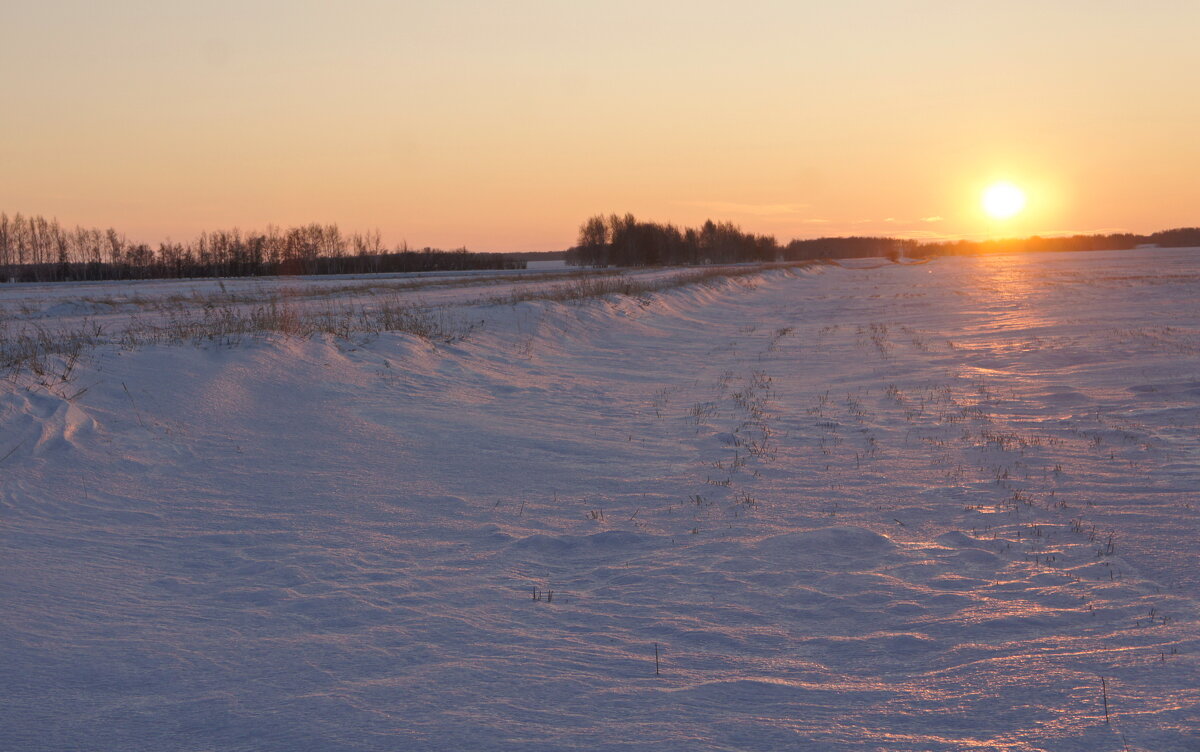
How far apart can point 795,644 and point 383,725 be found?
2242mm

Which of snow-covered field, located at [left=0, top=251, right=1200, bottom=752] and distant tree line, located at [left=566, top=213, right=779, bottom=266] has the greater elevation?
distant tree line, located at [left=566, top=213, right=779, bottom=266]

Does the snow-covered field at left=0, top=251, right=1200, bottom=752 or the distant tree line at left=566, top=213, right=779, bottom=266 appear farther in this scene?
the distant tree line at left=566, top=213, right=779, bottom=266

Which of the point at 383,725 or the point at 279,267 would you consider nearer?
the point at 383,725

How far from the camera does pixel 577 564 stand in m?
5.90

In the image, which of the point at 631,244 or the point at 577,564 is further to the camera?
the point at 631,244

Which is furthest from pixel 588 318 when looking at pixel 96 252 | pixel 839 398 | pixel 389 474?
pixel 96 252

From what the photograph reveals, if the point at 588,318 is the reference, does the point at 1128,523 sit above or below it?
below

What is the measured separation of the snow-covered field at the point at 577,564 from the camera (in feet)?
12.4

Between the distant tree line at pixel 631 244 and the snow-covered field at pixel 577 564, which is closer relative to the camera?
the snow-covered field at pixel 577 564

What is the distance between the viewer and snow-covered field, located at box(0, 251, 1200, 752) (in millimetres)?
3775

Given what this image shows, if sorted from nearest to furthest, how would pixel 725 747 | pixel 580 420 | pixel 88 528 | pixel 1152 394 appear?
pixel 725 747 → pixel 88 528 → pixel 580 420 → pixel 1152 394

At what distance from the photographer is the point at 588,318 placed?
24.1 m

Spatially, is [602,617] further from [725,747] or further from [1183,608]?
[1183,608]

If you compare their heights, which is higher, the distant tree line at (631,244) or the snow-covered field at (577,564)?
the distant tree line at (631,244)
